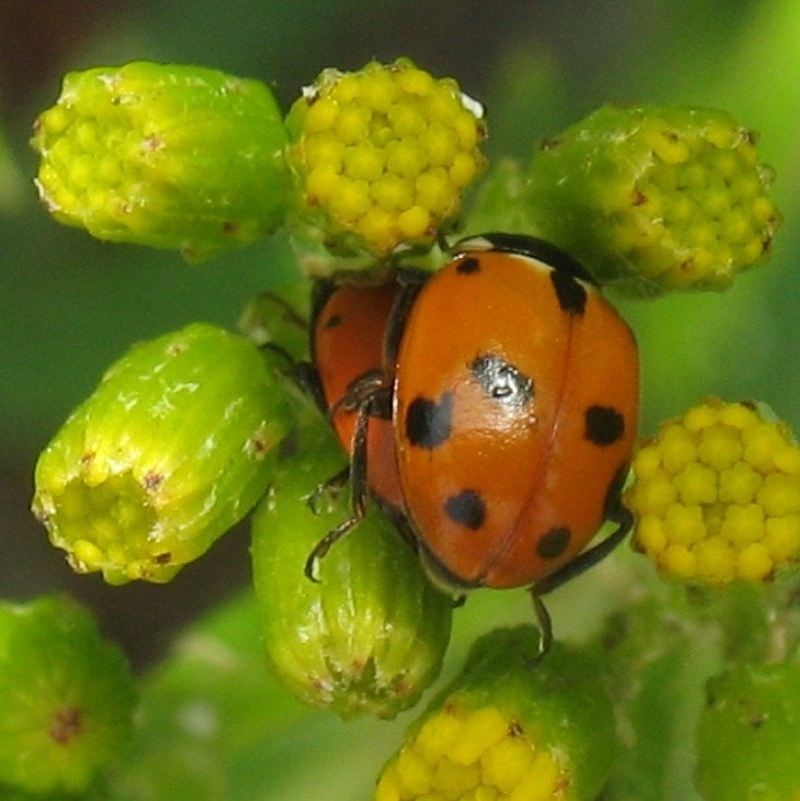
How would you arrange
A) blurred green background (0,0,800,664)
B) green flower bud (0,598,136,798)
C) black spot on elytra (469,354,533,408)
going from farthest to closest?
blurred green background (0,0,800,664), green flower bud (0,598,136,798), black spot on elytra (469,354,533,408)

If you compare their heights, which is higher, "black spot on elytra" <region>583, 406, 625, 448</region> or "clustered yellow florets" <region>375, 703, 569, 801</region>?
"black spot on elytra" <region>583, 406, 625, 448</region>

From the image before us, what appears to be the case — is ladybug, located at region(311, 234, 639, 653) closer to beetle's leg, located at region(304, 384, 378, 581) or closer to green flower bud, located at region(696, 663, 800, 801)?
beetle's leg, located at region(304, 384, 378, 581)

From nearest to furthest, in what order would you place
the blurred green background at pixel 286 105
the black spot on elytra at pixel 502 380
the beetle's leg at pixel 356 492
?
the black spot on elytra at pixel 502 380 → the beetle's leg at pixel 356 492 → the blurred green background at pixel 286 105

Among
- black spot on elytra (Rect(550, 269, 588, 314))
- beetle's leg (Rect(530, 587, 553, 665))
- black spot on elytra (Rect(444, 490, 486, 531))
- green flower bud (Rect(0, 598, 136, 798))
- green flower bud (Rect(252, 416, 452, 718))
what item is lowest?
green flower bud (Rect(0, 598, 136, 798))

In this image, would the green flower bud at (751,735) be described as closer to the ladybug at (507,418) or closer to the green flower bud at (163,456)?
the ladybug at (507,418)

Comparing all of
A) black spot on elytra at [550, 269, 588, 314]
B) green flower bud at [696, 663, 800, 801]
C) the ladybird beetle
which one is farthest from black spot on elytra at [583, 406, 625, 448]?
green flower bud at [696, 663, 800, 801]

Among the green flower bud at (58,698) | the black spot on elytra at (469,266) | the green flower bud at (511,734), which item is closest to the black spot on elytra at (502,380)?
the black spot on elytra at (469,266)
